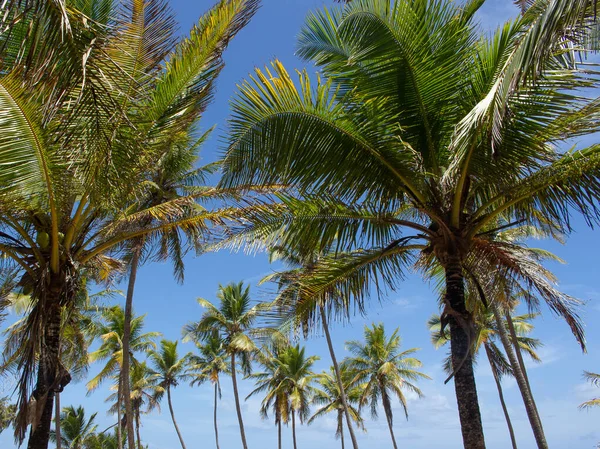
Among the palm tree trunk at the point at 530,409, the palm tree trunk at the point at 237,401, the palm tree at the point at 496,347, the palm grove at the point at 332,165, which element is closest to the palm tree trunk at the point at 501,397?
the palm tree at the point at 496,347

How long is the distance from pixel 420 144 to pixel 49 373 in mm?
5837

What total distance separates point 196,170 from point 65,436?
32.3 metres

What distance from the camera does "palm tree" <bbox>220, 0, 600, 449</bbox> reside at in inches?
249

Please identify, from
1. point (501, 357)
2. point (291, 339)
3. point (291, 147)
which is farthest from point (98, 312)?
point (291, 147)

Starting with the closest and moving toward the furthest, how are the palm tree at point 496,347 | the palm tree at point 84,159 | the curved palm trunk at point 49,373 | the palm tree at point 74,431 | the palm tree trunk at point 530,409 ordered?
the palm tree at point 84,159 → the curved palm trunk at point 49,373 → the palm tree trunk at point 530,409 → the palm tree at point 496,347 → the palm tree at point 74,431

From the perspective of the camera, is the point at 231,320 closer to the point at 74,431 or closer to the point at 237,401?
the point at 237,401

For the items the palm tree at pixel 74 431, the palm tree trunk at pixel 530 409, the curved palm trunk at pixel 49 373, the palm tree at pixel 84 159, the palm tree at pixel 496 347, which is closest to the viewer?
the palm tree at pixel 84 159

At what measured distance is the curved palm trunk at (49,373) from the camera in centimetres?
707

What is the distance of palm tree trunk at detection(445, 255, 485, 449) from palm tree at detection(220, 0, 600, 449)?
0.5 inches

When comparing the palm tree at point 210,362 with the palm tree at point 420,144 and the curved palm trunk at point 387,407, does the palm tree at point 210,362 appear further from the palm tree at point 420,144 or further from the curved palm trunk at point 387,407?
the palm tree at point 420,144

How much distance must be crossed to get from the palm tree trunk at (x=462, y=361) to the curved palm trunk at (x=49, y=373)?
517cm

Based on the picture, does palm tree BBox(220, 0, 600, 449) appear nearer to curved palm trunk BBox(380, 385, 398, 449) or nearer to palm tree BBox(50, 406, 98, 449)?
curved palm trunk BBox(380, 385, 398, 449)

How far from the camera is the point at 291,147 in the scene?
6.68 meters

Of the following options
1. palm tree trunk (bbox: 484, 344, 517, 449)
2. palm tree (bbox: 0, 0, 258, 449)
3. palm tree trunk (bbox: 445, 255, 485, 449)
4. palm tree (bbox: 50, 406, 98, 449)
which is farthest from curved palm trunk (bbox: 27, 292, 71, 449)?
palm tree (bbox: 50, 406, 98, 449)
